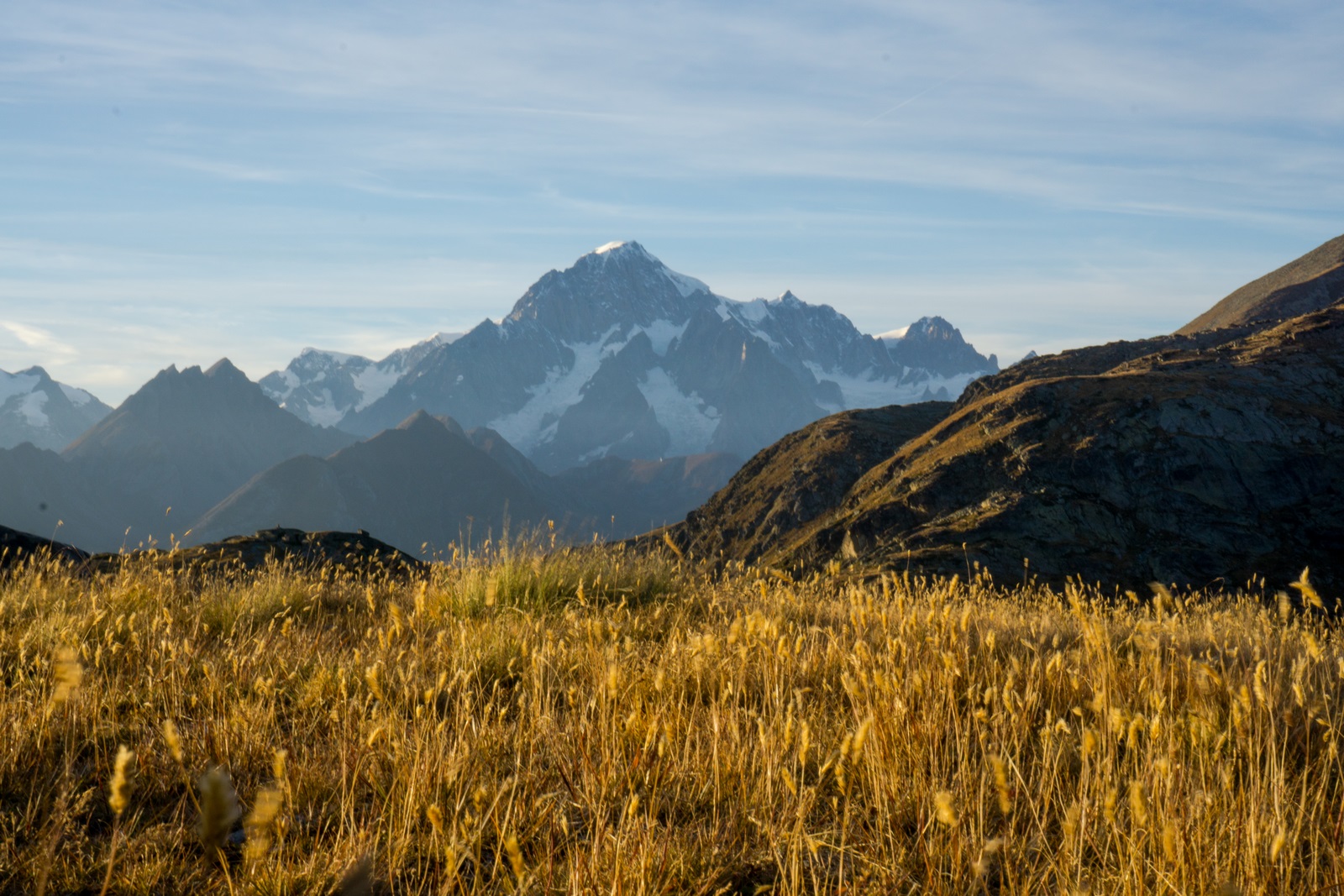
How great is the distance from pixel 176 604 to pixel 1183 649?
684cm

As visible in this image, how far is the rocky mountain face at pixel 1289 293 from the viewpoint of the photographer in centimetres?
7562

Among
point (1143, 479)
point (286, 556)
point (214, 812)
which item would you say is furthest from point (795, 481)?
point (214, 812)

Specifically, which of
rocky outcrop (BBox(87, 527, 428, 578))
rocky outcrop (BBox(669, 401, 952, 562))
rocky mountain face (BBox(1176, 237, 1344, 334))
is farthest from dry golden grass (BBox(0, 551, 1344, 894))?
rocky mountain face (BBox(1176, 237, 1344, 334))

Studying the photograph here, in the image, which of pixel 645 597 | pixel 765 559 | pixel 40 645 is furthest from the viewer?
pixel 765 559

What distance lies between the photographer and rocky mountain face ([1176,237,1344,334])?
75.6 m

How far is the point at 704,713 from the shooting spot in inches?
140

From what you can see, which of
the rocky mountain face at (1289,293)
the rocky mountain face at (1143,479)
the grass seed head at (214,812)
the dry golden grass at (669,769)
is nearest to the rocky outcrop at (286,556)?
the dry golden grass at (669,769)

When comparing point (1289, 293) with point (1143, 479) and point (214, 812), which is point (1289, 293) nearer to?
point (1143, 479)

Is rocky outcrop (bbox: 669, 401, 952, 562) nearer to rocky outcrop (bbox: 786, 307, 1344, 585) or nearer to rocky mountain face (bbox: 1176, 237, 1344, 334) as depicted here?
rocky outcrop (bbox: 786, 307, 1344, 585)

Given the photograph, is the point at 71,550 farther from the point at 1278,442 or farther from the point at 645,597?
the point at 1278,442

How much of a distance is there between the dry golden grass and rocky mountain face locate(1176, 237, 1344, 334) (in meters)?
72.1

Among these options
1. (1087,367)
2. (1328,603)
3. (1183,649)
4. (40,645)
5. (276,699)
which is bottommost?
(1328,603)

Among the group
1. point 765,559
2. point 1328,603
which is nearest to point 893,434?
point 765,559

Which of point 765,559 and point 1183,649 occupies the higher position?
point 1183,649
